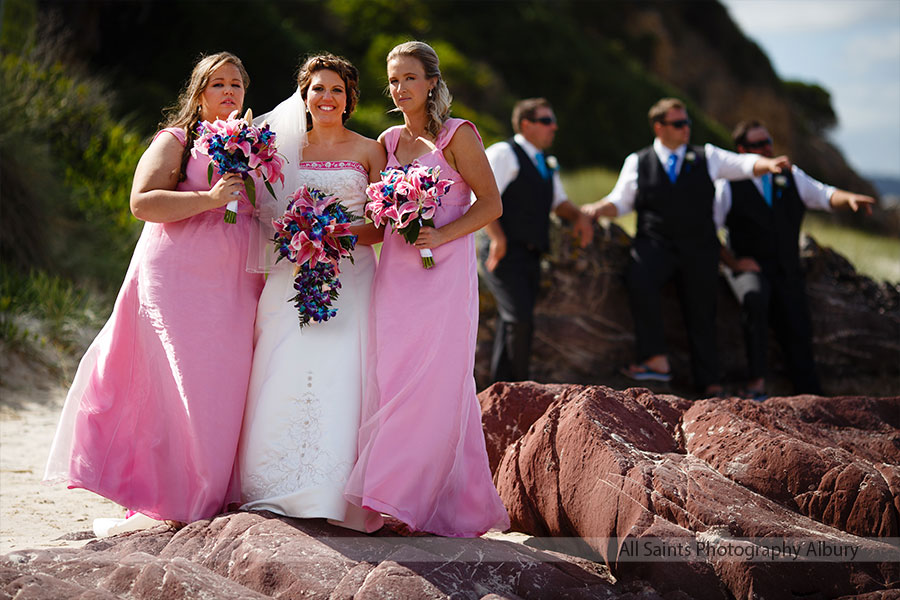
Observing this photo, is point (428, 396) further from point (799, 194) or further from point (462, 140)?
point (799, 194)

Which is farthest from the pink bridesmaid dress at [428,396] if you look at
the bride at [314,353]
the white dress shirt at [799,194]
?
the white dress shirt at [799,194]

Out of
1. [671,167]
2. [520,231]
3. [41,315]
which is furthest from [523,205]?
[41,315]

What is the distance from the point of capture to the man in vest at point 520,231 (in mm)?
7555

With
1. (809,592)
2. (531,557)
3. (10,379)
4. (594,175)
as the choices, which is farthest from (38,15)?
(809,592)

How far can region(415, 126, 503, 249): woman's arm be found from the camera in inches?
183

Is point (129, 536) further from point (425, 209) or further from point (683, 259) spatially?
point (683, 259)

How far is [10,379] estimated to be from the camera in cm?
777

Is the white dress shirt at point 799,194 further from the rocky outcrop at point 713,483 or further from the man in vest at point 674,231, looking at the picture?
the rocky outcrop at point 713,483

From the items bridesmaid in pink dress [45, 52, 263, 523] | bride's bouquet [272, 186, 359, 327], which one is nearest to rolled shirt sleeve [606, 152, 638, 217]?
bride's bouquet [272, 186, 359, 327]

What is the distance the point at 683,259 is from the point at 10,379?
5978 mm

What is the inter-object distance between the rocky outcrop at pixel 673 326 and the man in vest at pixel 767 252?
59 centimetres

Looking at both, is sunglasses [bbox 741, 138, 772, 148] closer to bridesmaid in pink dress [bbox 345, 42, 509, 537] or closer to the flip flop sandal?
the flip flop sandal

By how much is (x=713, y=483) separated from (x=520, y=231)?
3611mm

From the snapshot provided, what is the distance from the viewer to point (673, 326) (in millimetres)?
8664
